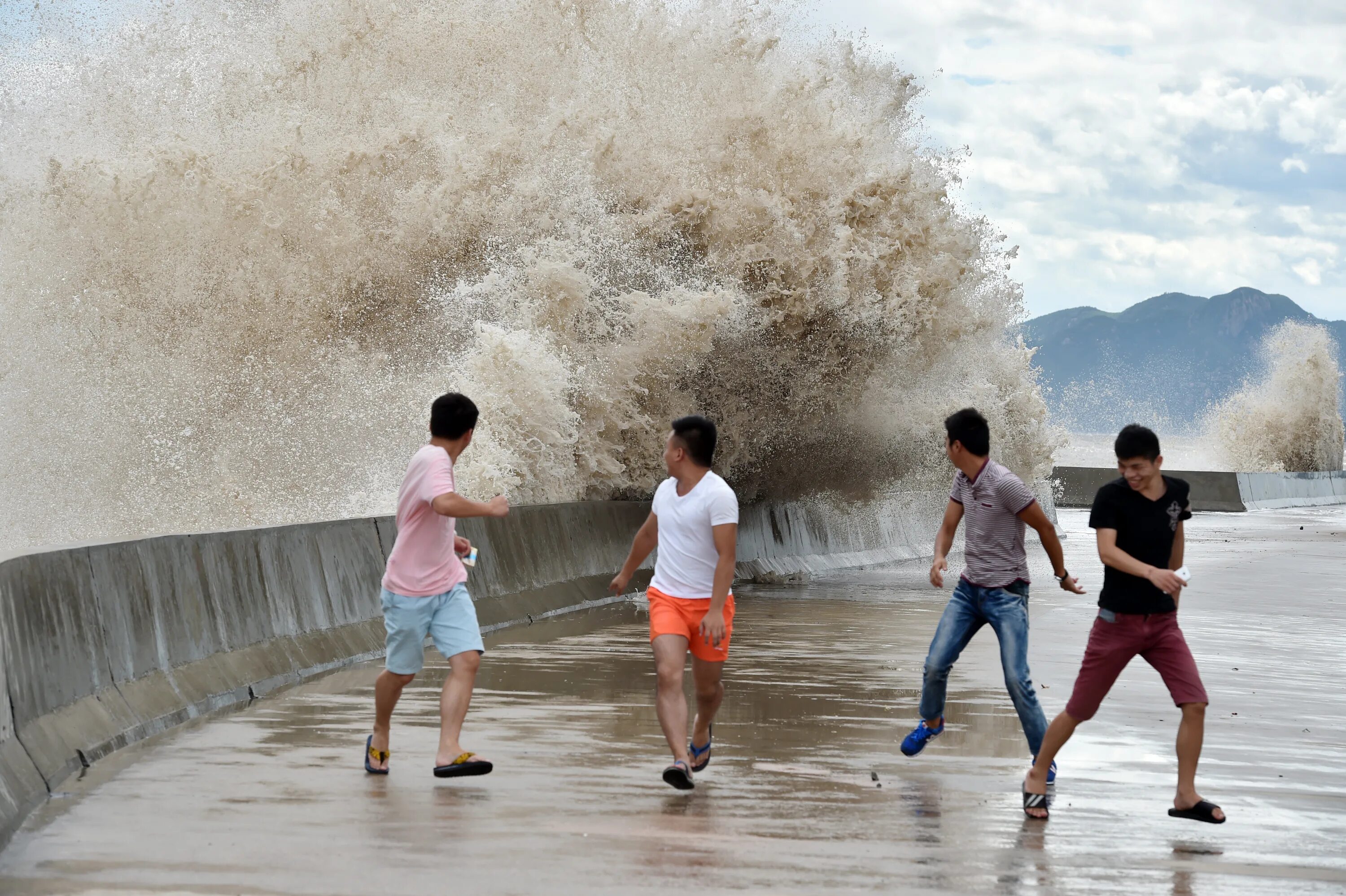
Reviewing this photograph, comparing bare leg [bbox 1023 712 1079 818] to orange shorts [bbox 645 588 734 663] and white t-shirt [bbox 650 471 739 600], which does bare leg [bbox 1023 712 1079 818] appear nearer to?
orange shorts [bbox 645 588 734 663]

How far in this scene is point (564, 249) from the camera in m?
19.7

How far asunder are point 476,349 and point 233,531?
879cm

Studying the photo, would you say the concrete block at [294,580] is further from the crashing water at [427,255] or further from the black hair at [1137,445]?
the crashing water at [427,255]

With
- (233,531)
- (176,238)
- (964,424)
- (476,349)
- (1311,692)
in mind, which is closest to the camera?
(964,424)

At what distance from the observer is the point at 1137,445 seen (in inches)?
268

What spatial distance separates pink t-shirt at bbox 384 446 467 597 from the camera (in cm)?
739

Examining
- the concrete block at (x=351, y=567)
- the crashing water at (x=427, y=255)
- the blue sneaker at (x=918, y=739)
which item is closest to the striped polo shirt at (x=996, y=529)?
the blue sneaker at (x=918, y=739)

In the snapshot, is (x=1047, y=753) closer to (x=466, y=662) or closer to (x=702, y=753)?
(x=702, y=753)

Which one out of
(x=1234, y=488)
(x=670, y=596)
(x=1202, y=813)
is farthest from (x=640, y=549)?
(x=1234, y=488)

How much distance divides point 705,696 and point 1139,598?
1.87 metres

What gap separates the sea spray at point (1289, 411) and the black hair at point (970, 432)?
62.4 meters

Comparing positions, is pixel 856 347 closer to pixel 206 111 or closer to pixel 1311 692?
pixel 206 111

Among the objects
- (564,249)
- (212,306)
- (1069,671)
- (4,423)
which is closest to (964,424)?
(1069,671)

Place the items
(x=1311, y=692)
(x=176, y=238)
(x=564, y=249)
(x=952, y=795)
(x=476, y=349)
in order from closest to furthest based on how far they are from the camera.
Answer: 1. (x=952, y=795)
2. (x=1311, y=692)
3. (x=476, y=349)
4. (x=564, y=249)
5. (x=176, y=238)
